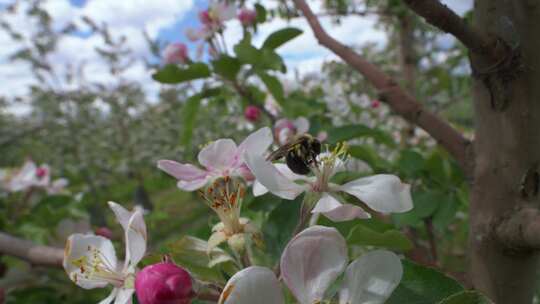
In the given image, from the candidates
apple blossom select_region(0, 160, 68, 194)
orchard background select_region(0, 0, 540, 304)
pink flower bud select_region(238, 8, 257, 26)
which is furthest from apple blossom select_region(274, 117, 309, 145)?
apple blossom select_region(0, 160, 68, 194)

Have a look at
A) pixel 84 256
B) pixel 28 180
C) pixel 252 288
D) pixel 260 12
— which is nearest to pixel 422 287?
pixel 252 288

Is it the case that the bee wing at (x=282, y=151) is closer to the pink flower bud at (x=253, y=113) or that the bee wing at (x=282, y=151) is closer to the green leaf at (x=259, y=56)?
the green leaf at (x=259, y=56)

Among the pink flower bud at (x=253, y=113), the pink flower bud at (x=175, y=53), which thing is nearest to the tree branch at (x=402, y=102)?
the pink flower bud at (x=253, y=113)

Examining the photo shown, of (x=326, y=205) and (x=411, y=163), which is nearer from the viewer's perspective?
(x=326, y=205)

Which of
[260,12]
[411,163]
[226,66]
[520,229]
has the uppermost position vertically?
[260,12]

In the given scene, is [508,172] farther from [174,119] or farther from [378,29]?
[174,119]

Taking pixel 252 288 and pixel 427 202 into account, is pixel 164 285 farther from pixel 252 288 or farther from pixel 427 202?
pixel 427 202

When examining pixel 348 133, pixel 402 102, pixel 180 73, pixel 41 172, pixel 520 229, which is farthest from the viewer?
pixel 41 172

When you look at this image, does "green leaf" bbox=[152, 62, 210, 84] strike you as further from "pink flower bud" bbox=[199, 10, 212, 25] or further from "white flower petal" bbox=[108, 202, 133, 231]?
"white flower petal" bbox=[108, 202, 133, 231]

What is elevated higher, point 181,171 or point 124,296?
point 181,171
